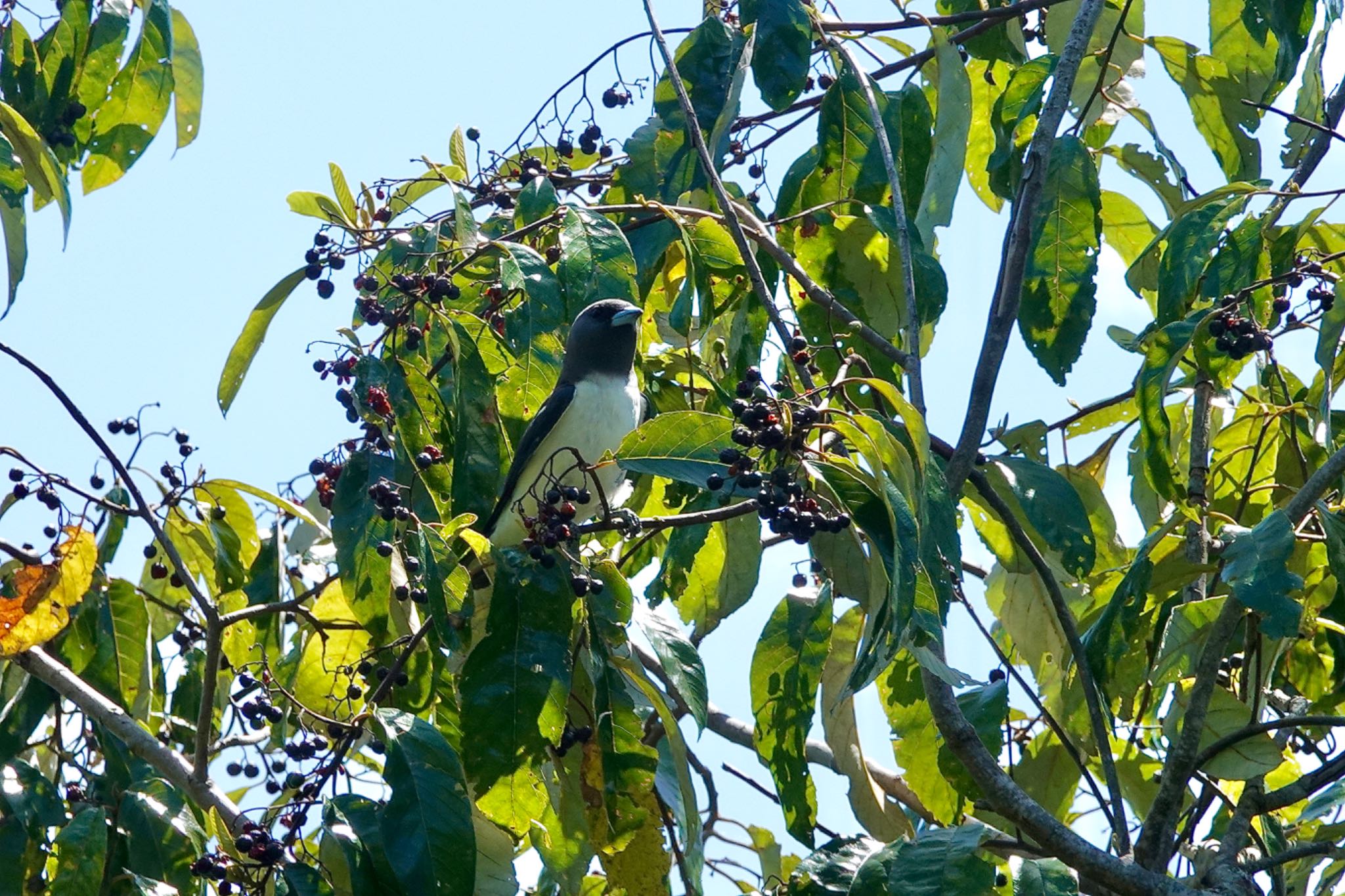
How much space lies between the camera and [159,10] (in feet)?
13.7

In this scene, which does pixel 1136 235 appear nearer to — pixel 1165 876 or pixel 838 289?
pixel 838 289

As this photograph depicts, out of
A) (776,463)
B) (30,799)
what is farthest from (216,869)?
(776,463)

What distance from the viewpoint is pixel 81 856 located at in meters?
3.18

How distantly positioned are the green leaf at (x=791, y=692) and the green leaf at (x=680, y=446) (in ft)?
2.66

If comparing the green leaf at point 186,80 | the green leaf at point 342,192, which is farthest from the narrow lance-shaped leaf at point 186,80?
the green leaf at point 342,192

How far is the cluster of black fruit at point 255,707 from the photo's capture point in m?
3.49

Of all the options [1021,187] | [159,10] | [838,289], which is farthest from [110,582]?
[1021,187]

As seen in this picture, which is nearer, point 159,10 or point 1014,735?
point 159,10

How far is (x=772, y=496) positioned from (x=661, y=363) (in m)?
1.97

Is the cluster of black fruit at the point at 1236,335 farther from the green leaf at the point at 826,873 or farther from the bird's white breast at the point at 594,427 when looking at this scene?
the bird's white breast at the point at 594,427

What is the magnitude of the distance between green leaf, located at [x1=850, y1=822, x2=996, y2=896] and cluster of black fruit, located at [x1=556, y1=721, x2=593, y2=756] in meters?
0.72

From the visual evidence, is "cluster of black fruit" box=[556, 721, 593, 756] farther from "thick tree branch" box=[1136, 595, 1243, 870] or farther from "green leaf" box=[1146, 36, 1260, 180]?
"green leaf" box=[1146, 36, 1260, 180]

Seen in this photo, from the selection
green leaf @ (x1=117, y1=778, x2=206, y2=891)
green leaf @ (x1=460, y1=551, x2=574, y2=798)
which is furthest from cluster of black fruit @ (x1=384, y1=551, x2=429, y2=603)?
green leaf @ (x1=117, y1=778, x2=206, y2=891)

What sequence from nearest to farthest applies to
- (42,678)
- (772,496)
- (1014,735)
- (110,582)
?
(772,496) → (42,678) → (110,582) → (1014,735)
